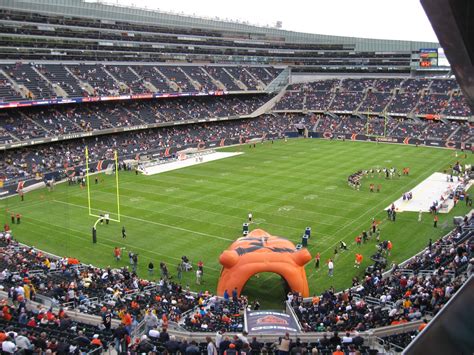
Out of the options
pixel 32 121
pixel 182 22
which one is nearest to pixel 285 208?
pixel 32 121

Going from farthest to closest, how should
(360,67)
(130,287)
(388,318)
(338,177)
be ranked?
(360,67) → (338,177) → (130,287) → (388,318)

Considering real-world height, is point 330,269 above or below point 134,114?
below

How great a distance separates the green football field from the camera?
2684cm

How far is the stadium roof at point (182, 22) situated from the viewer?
61.8m

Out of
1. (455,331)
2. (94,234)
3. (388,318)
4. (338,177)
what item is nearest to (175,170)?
(338,177)

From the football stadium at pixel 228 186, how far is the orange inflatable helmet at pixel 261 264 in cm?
9

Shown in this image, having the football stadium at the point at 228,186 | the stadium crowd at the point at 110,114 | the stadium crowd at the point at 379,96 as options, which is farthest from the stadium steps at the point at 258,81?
the stadium crowd at the point at 379,96

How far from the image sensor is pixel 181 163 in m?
53.6

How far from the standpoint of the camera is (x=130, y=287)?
20.9 meters

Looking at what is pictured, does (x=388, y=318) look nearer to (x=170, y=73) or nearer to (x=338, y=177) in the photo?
(x=338, y=177)

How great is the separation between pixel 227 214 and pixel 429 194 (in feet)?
52.8

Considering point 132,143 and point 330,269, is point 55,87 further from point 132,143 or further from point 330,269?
point 330,269

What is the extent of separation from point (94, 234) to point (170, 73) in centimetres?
5017

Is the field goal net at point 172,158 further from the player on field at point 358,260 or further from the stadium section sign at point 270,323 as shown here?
the stadium section sign at point 270,323
